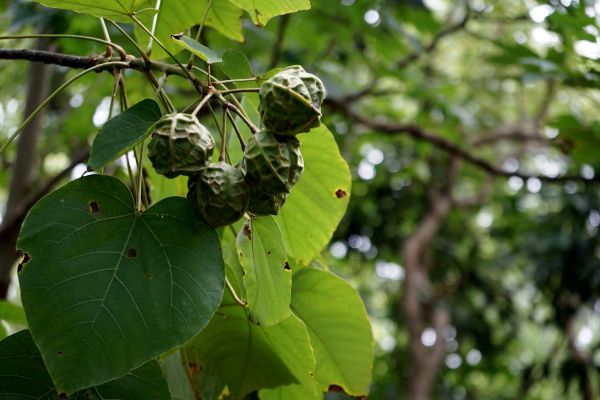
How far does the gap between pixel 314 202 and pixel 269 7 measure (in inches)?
15.3

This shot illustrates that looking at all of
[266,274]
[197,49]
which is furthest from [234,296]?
[197,49]

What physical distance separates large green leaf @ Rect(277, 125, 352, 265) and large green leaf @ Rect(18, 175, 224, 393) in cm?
37

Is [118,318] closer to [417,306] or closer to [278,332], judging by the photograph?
[278,332]

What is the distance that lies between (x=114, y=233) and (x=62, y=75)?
113 inches

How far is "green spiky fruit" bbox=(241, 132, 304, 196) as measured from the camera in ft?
3.29

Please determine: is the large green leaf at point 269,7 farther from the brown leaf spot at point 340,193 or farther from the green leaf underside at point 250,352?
the green leaf underside at point 250,352

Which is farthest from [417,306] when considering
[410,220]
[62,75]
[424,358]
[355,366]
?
[355,366]

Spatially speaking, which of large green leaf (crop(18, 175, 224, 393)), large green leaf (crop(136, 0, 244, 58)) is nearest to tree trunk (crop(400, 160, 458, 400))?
large green leaf (crop(136, 0, 244, 58))

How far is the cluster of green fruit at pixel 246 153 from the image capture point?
100 cm

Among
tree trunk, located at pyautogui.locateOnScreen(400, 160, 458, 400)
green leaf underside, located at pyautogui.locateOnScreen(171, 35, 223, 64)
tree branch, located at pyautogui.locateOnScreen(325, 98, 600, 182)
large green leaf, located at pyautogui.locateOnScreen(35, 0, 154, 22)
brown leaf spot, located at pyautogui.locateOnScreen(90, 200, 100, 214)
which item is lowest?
tree trunk, located at pyautogui.locateOnScreen(400, 160, 458, 400)

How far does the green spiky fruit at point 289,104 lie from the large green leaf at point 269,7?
0.22m

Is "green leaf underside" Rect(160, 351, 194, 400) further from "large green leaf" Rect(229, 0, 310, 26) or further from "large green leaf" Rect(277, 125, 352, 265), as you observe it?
"large green leaf" Rect(229, 0, 310, 26)

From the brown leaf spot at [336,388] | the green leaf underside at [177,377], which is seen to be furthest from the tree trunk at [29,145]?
the brown leaf spot at [336,388]

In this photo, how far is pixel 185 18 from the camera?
4.70 ft
